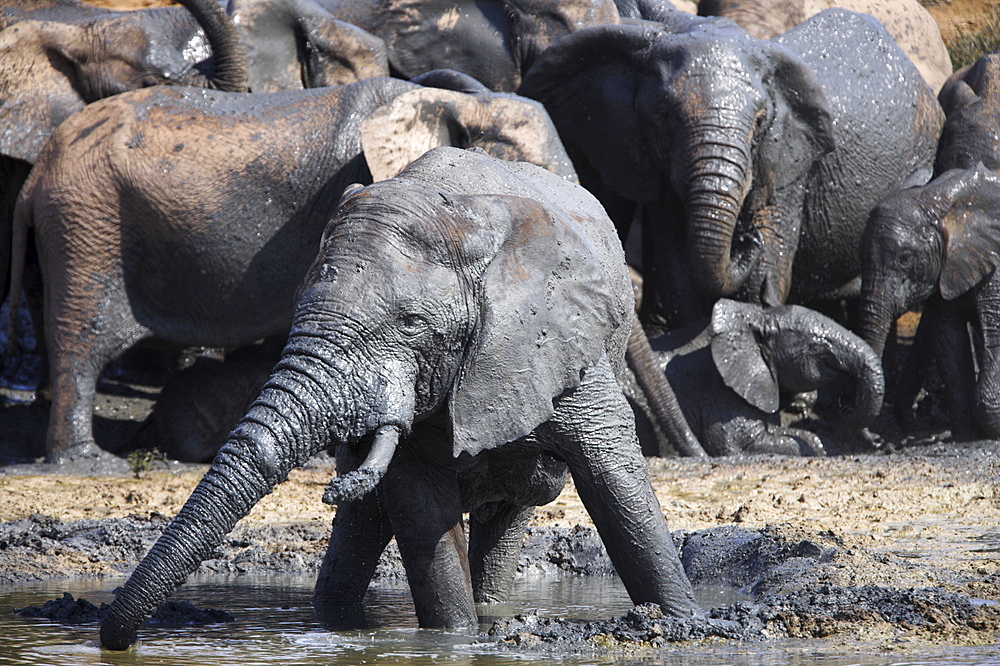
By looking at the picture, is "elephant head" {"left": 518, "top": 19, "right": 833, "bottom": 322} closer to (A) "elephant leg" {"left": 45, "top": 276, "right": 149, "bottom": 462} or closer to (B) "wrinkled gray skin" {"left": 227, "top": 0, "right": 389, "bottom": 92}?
(B) "wrinkled gray skin" {"left": 227, "top": 0, "right": 389, "bottom": 92}

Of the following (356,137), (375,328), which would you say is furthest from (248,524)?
(375,328)

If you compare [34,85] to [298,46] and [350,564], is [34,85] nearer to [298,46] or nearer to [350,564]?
[298,46]

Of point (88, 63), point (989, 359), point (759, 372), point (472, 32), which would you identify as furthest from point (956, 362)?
point (88, 63)

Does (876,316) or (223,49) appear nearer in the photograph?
(223,49)

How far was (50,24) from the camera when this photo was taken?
10328mm

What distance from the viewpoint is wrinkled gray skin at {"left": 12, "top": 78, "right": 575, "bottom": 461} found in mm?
8945

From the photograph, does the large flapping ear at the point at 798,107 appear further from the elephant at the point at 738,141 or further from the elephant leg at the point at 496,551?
the elephant leg at the point at 496,551

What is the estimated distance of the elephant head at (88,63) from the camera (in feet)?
32.6

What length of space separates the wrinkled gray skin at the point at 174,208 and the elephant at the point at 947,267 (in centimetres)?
355

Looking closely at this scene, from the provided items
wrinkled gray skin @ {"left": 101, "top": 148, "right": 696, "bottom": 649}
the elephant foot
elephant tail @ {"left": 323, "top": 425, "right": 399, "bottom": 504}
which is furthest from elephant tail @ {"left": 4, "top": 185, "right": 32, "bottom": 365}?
elephant tail @ {"left": 323, "top": 425, "right": 399, "bottom": 504}

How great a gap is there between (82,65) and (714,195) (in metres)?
4.17

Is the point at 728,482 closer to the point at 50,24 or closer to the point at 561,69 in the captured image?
the point at 561,69

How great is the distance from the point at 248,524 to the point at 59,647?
2.63m

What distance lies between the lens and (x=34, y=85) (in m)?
10.1
